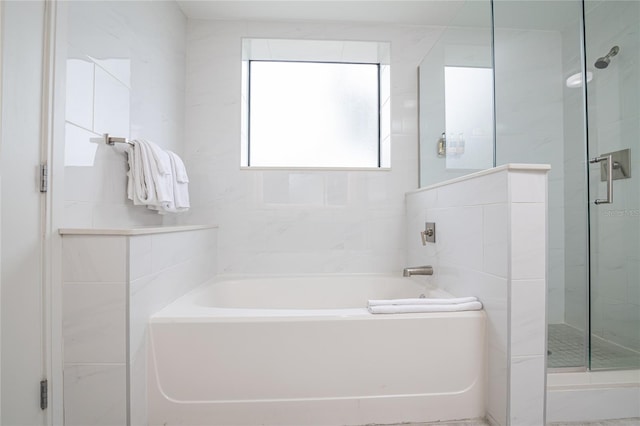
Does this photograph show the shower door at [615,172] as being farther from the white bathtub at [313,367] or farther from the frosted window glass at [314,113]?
the frosted window glass at [314,113]

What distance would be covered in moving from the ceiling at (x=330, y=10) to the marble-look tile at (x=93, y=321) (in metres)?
2.02

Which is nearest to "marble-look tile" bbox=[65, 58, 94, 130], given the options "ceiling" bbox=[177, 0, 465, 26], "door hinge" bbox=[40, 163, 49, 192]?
"door hinge" bbox=[40, 163, 49, 192]

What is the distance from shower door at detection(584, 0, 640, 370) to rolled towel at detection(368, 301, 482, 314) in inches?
27.1

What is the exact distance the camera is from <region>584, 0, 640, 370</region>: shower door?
4.78 ft

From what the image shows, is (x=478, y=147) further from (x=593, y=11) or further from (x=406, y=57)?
(x=406, y=57)

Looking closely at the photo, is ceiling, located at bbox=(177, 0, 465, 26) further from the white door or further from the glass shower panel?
the white door

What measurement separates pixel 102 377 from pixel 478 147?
2005 millimetres

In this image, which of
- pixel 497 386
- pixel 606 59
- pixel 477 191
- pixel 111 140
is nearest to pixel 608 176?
pixel 606 59

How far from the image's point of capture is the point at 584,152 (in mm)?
1546

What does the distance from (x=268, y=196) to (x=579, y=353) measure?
198 centimetres

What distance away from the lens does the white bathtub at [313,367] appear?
1.21 meters

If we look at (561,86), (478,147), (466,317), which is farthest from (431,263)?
(561,86)

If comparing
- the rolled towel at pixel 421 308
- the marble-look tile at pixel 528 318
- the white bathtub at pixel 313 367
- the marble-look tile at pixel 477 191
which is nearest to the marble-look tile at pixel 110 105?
the white bathtub at pixel 313 367

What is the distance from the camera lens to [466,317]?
4.15ft
